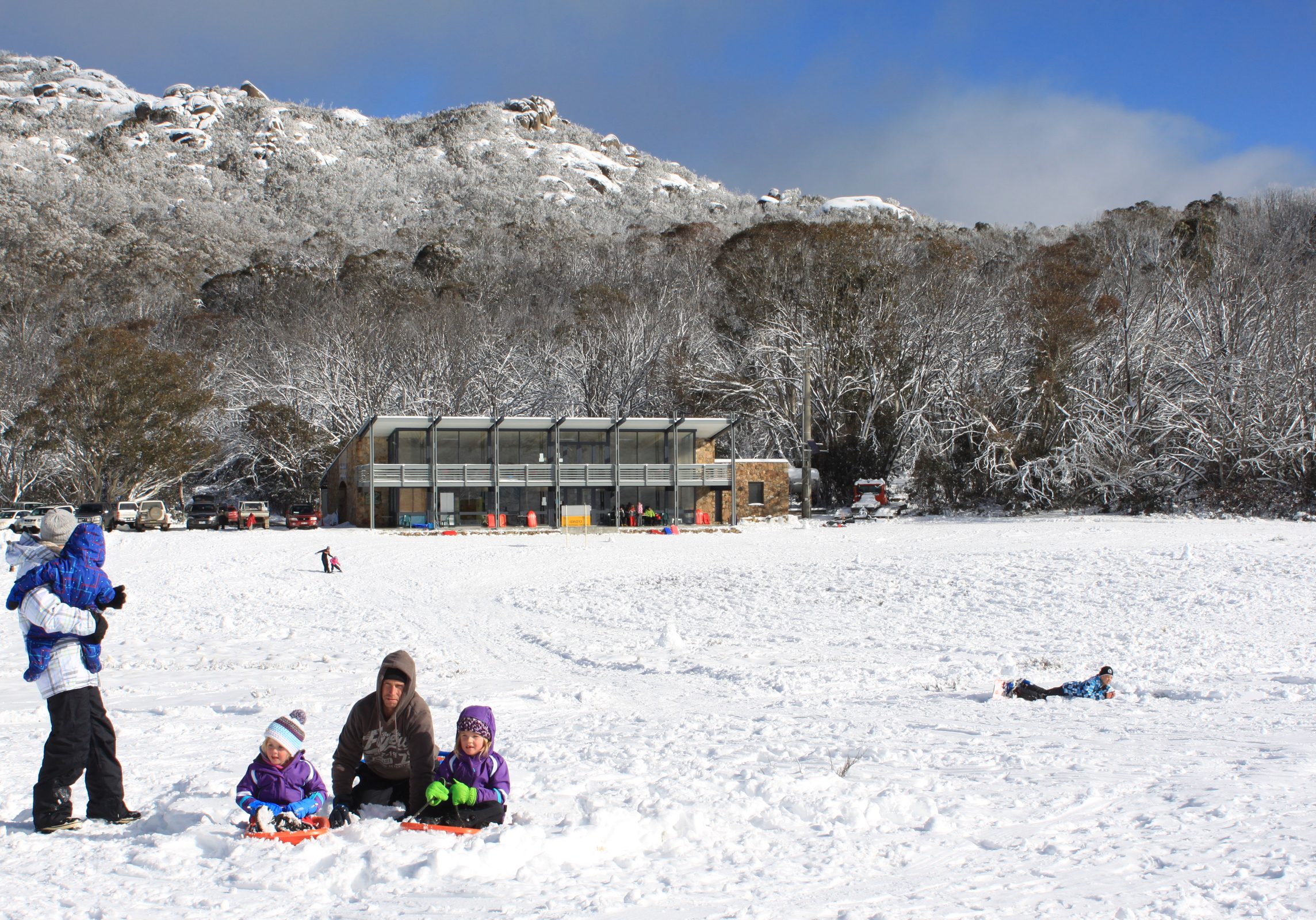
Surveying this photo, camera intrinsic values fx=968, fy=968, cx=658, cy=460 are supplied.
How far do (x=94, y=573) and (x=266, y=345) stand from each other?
55.3 meters

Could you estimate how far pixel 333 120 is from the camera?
17388 centimetres

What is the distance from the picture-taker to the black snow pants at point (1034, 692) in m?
9.20

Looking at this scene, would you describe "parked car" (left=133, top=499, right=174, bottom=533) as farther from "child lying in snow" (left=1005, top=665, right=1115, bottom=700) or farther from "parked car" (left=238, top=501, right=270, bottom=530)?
"child lying in snow" (left=1005, top=665, right=1115, bottom=700)

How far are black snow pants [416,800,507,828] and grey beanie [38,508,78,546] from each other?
247 centimetres

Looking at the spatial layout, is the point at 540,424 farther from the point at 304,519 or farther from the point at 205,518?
the point at 205,518

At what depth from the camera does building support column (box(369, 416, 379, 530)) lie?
36.7 metres

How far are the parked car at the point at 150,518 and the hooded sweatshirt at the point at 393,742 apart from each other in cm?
3542

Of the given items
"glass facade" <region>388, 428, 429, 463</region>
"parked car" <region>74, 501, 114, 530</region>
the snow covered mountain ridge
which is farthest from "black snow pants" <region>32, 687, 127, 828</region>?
the snow covered mountain ridge

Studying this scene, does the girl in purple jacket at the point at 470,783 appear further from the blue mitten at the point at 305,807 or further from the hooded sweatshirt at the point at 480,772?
the blue mitten at the point at 305,807

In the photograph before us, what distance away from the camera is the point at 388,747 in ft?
17.5

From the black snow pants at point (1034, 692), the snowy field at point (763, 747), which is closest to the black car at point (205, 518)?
the snowy field at point (763, 747)

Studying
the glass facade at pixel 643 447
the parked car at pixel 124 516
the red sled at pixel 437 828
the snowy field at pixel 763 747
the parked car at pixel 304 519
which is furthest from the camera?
the glass facade at pixel 643 447

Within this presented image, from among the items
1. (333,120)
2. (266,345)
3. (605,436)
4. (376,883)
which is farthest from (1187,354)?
(333,120)

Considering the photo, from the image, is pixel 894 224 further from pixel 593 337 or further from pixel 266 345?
pixel 266 345
